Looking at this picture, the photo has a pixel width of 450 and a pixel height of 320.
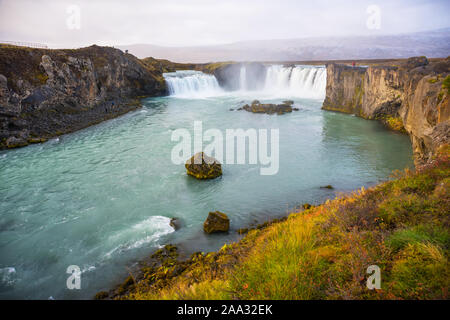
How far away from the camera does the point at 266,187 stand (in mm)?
14664

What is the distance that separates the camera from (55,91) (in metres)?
29.5

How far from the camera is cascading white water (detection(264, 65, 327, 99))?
44844 mm

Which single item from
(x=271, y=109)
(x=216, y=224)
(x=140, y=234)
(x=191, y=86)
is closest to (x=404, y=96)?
(x=271, y=109)

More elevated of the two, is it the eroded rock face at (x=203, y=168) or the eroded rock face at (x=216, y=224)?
the eroded rock face at (x=203, y=168)

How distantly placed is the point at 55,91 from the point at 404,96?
118 feet

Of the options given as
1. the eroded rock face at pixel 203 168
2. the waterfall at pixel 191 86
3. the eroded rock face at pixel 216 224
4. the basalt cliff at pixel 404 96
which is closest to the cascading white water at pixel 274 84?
the waterfall at pixel 191 86

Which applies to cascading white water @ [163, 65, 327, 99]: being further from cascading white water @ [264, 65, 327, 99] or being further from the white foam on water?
the white foam on water

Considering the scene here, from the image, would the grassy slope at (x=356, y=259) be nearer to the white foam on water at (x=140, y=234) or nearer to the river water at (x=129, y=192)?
the river water at (x=129, y=192)

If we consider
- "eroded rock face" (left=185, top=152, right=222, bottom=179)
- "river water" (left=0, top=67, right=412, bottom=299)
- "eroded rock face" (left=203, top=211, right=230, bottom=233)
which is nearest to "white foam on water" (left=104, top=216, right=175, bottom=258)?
"river water" (left=0, top=67, right=412, bottom=299)

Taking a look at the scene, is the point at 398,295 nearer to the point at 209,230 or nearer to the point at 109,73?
the point at 209,230

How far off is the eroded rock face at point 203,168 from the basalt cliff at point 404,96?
10509mm

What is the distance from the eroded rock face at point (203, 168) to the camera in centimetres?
1566

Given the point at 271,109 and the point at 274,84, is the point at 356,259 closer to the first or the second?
the point at 271,109
